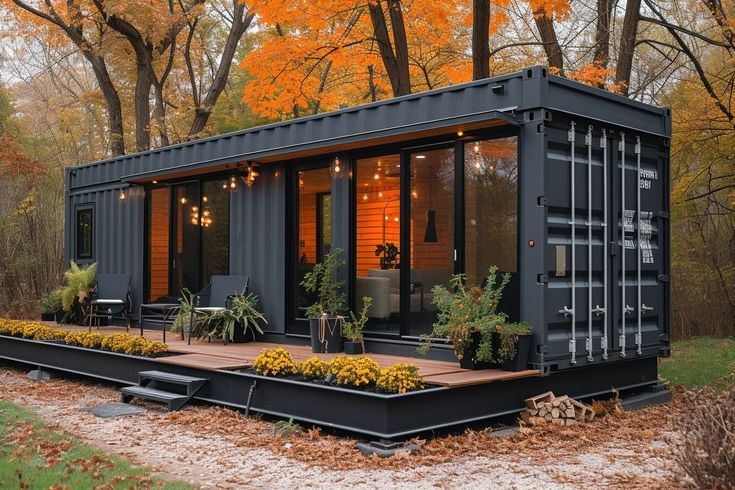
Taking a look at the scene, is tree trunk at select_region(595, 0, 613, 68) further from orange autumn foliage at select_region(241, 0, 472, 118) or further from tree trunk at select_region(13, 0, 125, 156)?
tree trunk at select_region(13, 0, 125, 156)

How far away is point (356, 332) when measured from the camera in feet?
25.2

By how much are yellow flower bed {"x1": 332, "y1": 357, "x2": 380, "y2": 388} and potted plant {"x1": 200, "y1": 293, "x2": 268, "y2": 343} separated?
9.91 feet

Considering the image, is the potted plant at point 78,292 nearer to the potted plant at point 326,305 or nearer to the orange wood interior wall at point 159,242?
the orange wood interior wall at point 159,242

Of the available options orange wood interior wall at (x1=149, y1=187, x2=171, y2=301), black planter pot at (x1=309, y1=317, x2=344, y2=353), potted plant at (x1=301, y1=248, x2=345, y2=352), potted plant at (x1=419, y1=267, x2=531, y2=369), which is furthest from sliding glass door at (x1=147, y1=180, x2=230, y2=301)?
potted plant at (x1=419, y1=267, x2=531, y2=369)

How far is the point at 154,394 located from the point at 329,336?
173 cm

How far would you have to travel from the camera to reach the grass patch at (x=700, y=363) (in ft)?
28.4

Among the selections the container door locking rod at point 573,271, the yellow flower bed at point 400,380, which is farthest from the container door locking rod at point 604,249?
the yellow flower bed at point 400,380

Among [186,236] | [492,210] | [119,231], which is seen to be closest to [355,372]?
[492,210]

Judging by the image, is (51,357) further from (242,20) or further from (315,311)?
(242,20)

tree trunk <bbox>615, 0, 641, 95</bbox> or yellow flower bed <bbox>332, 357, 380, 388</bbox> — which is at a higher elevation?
tree trunk <bbox>615, 0, 641, 95</bbox>

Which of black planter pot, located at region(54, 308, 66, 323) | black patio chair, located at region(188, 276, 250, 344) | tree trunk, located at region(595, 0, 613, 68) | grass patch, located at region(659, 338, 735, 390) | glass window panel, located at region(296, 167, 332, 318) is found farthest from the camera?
tree trunk, located at region(595, 0, 613, 68)

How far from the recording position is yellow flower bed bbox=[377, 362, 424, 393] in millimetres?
5387

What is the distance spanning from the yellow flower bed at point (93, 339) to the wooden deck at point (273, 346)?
28 cm

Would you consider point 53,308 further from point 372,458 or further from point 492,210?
point 372,458
